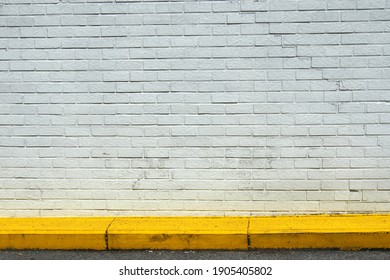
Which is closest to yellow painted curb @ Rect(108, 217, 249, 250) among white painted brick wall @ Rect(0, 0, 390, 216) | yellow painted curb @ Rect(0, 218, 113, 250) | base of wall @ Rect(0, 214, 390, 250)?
base of wall @ Rect(0, 214, 390, 250)

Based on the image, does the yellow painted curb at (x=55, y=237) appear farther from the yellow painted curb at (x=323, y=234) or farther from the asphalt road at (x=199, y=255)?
the yellow painted curb at (x=323, y=234)

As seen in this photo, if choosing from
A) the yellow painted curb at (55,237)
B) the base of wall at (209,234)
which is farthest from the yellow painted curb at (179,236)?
the yellow painted curb at (55,237)

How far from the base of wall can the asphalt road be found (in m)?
0.08

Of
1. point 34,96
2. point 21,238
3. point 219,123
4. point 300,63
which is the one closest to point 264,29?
point 300,63

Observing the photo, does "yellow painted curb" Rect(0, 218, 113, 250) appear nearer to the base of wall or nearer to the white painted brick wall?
the base of wall

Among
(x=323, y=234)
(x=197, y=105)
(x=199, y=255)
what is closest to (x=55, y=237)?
(x=199, y=255)

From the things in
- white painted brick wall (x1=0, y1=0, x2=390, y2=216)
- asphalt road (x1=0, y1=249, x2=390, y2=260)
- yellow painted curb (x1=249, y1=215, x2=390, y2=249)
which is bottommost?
asphalt road (x1=0, y1=249, x2=390, y2=260)

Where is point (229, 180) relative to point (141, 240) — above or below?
above

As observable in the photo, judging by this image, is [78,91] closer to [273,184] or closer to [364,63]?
[273,184]

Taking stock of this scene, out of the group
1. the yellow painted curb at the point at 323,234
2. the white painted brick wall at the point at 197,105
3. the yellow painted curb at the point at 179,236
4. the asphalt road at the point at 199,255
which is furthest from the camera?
the white painted brick wall at the point at 197,105

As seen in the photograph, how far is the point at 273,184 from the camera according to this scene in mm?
6602

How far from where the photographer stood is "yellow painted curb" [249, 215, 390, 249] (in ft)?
19.7

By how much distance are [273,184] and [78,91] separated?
2134mm

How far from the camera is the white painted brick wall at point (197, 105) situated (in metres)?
6.39
